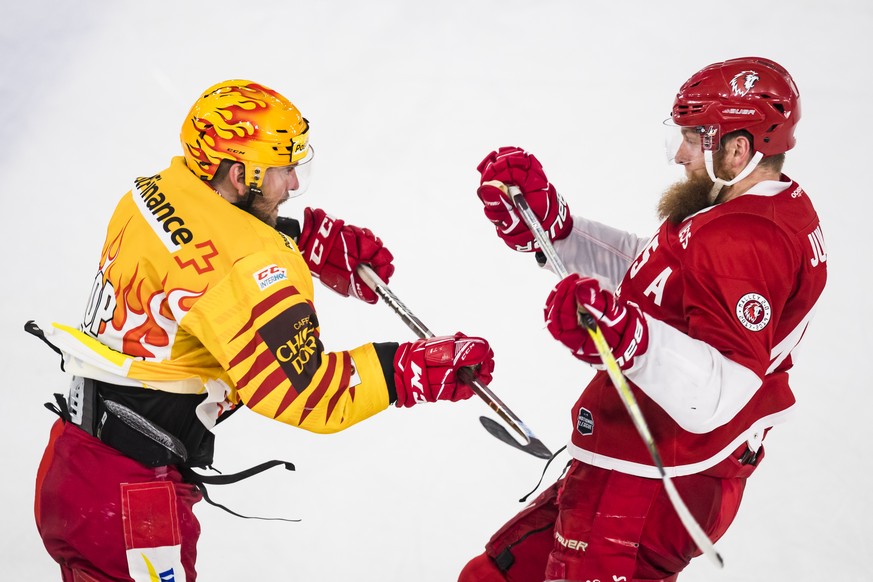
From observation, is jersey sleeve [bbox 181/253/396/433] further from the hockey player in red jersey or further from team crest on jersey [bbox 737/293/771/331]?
team crest on jersey [bbox 737/293/771/331]

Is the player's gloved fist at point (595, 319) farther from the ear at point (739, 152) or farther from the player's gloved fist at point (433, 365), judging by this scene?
the ear at point (739, 152)

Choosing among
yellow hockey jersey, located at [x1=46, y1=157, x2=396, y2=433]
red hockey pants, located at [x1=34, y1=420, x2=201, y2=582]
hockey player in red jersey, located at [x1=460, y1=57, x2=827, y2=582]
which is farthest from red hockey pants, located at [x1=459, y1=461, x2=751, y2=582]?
red hockey pants, located at [x1=34, y1=420, x2=201, y2=582]

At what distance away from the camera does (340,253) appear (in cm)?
314

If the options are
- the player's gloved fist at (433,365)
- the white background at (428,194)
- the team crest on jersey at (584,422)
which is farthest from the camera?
the white background at (428,194)

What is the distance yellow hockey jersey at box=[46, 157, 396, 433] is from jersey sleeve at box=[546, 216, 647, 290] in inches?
31.8

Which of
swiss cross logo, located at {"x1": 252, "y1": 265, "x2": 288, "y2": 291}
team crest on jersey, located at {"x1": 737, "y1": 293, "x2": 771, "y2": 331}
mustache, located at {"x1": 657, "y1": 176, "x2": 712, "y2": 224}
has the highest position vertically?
mustache, located at {"x1": 657, "y1": 176, "x2": 712, "y2": 224}

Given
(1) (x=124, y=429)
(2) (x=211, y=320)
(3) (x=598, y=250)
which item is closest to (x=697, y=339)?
(3) (x=598, y=250)

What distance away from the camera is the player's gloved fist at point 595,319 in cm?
212

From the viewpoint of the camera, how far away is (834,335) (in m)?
4.48

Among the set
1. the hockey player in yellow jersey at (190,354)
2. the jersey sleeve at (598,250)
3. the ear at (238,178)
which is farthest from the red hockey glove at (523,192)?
the ear at (238,178)

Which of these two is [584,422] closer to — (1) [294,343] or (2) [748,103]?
(1) [294,343]

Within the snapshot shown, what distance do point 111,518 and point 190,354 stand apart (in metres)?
0.44

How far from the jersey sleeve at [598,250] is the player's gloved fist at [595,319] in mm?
932

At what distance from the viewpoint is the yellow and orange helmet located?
2559 millimetres
